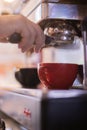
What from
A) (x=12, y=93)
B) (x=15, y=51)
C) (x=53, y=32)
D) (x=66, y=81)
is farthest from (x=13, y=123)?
(x=15, y=51)

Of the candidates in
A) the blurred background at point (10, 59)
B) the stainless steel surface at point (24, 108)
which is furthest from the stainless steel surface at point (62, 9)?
the blurred background at point (10, 59)

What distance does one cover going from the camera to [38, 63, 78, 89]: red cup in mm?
815

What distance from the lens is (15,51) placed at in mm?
1931

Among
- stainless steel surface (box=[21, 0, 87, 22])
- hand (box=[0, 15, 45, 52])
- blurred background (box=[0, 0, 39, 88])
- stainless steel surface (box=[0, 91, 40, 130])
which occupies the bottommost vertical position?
stainless steel surface (box=[0, 91, 40, 130])

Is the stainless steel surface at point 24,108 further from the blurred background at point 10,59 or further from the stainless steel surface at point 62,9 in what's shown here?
the blurred background at point 10,59

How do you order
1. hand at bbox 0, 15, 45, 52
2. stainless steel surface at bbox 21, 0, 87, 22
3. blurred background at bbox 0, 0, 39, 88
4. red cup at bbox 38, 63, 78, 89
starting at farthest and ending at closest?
blurred background at bbox 0, 0, 39, 88 < stainless steel surface at bbox 21, 0, 87, 22 < red cup at bbox 38, 63, 78, 89 < hand at bbox 0, 15, 45, 52

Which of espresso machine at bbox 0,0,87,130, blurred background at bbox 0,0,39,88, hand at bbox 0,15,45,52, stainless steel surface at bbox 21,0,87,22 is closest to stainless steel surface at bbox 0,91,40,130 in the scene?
espresso machine at bbox 0,0,87,130

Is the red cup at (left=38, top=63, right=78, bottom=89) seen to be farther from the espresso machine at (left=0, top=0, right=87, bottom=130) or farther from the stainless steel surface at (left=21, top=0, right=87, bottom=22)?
the stainless steel surface at (left=21, top=0, right=87, bottom=22)

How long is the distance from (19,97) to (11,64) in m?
1.06

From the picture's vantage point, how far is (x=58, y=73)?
0.83 metres

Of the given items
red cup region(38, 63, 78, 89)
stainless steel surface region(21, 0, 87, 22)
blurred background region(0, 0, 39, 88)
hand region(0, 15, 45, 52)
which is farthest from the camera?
blurred background region(0, 0, 39, 88)

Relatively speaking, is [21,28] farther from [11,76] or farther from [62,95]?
[11,76]

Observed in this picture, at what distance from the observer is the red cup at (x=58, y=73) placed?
2.68 feet

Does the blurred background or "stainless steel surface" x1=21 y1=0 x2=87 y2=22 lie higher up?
"stainless steel surface" x1=21 y1=0 x2=87 y2=22
